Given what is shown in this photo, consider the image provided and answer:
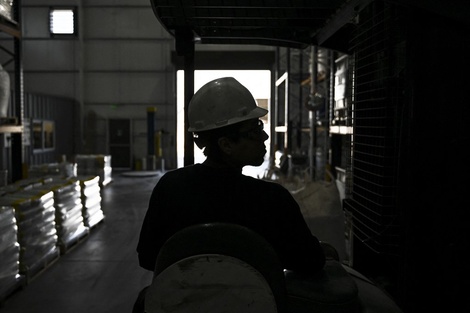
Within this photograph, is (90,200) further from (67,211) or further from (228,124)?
(228,124)

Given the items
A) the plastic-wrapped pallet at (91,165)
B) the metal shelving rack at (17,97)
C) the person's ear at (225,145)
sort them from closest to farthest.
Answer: the person's ear at (225,145), the metal shelving rack at (17,97), the plastic-wrapped pallet at (91,165)

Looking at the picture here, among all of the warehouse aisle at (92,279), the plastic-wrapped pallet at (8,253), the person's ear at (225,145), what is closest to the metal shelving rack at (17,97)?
the warehouse aisle at (92,279)

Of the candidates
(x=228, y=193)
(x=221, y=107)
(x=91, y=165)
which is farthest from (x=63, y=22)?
(x=228, y=193)

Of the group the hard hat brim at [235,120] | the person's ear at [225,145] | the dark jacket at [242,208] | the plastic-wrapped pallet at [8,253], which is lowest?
the plastic-wrapped pallet at [8,253]

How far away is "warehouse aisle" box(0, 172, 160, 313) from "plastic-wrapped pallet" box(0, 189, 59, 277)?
0.19m

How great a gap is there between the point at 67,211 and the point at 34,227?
3.63ft

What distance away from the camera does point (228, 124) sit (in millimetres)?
1889

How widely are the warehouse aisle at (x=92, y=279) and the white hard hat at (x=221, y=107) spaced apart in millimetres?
3013

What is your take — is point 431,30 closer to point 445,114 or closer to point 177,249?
point 445,114

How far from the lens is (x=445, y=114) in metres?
1.75

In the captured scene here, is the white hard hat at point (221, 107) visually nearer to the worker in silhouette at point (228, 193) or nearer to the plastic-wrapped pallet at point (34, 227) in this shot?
the worker in silhouette at point (228, 193)

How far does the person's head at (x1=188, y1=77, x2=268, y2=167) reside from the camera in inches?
73.8

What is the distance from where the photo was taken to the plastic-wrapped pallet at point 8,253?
14.7 ft

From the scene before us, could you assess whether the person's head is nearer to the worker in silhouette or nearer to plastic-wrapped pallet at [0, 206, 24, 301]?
the worker in silhouette
